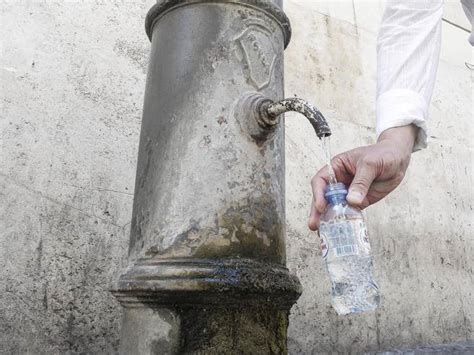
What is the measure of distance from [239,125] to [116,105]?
1.29m

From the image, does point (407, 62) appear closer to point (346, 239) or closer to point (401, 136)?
point (401, 136)

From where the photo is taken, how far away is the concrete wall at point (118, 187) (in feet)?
7.25

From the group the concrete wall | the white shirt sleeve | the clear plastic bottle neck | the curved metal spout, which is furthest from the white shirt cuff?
the concrete wall

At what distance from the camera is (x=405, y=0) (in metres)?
1.84

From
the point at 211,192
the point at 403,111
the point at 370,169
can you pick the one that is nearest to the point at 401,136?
the point at 403,111

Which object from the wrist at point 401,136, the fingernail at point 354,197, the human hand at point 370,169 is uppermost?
the wrist at point 401,136

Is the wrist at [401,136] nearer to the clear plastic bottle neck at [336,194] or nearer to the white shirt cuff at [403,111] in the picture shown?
the white shirt cuff at [403,111]

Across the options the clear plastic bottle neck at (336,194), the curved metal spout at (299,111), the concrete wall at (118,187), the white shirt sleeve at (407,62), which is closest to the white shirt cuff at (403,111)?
the white shirt sleeve at (407,62)

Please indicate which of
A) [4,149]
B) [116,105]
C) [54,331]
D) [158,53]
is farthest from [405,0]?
[54,331]

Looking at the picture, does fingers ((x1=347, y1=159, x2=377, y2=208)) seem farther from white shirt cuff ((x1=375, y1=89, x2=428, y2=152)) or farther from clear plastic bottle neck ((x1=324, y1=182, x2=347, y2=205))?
white shirt cuff ((x1=375, y1=89, x2=428, y2=152))

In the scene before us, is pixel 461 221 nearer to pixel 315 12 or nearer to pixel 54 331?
pixel 315 12

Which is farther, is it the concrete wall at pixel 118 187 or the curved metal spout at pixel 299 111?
the concrete wall at pixel 118 187

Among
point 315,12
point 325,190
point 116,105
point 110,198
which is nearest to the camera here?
point 325,190

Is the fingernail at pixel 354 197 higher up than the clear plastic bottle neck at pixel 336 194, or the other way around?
the clear plastic bottle neck at pixel 336 194
